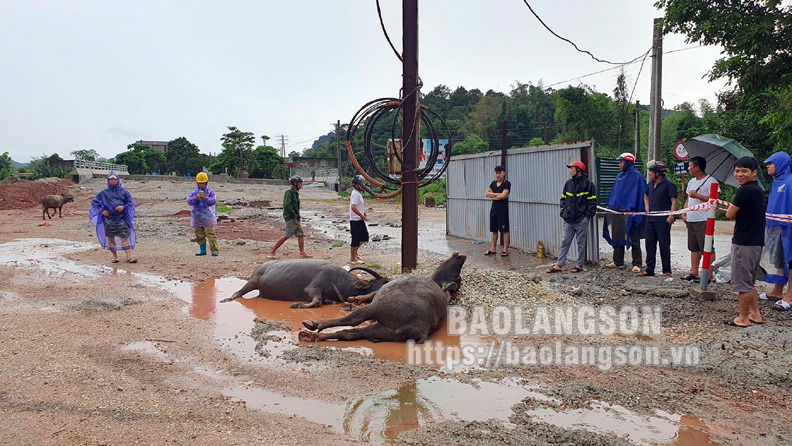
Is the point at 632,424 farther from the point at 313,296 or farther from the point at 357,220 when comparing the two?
the point at 357,220

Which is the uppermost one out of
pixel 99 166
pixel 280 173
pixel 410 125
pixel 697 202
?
pixel 99 166

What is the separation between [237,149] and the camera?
5862 centimetres

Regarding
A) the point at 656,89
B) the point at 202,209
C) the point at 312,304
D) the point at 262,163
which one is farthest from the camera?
the point at 262,163

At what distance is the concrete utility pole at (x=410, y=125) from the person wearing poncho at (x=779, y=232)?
15.1ft

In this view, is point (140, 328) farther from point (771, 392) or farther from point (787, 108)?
point (787, 108)

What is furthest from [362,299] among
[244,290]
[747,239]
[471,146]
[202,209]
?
[471,146]

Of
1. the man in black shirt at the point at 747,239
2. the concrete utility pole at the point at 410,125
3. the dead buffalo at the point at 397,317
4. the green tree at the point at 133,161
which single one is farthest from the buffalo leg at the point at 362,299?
the green tree at the point at 133,161

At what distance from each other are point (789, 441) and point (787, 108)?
1034 cm

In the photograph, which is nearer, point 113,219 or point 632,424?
point 632,424

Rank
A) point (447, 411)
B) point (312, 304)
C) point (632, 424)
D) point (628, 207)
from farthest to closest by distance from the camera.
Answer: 1. point (628, 207)
2. point (312, 304)
3. point (447, 411)
4. point (632, 424)

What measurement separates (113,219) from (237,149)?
49.5 meters

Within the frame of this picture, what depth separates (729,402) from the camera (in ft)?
Answer: 13.6

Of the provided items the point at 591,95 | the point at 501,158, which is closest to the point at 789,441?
the point at 501,158

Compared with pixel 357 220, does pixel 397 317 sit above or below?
below
